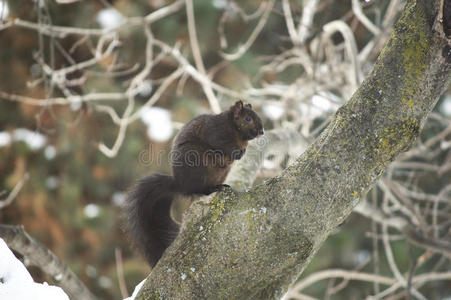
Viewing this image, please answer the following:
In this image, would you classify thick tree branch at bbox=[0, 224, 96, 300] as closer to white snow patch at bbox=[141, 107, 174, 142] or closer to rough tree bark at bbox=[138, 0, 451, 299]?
rough tree bark at bbox=[138, 0, 451, 299]

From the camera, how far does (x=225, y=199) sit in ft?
5.87

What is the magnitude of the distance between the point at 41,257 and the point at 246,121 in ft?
5.13

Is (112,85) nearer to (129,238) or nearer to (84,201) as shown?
(84,201)

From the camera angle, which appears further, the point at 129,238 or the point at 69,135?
the point at 69,135

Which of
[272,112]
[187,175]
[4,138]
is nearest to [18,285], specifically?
[187,175]

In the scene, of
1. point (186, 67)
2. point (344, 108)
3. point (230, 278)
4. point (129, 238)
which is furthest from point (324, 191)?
point (186, 67)

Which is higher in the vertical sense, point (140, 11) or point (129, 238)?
point (140, 11)

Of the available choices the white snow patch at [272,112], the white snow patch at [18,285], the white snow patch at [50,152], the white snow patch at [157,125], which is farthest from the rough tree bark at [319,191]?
the white snow patch at [50,152]

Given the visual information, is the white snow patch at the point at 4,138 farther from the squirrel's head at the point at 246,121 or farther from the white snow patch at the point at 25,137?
the squirrel's head at the point at 246,121

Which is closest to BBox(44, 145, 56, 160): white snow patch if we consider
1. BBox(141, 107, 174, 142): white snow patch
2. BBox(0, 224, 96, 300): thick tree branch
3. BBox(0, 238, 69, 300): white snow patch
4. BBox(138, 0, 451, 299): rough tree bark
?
BBox(141, 107, 174, 142): white snow patch

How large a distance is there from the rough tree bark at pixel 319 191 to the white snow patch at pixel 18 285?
0.38m

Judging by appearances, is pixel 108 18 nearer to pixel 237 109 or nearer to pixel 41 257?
pixel 237 109

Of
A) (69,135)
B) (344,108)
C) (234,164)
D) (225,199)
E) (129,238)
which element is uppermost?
(344,108)

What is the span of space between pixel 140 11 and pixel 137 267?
10.2ft
